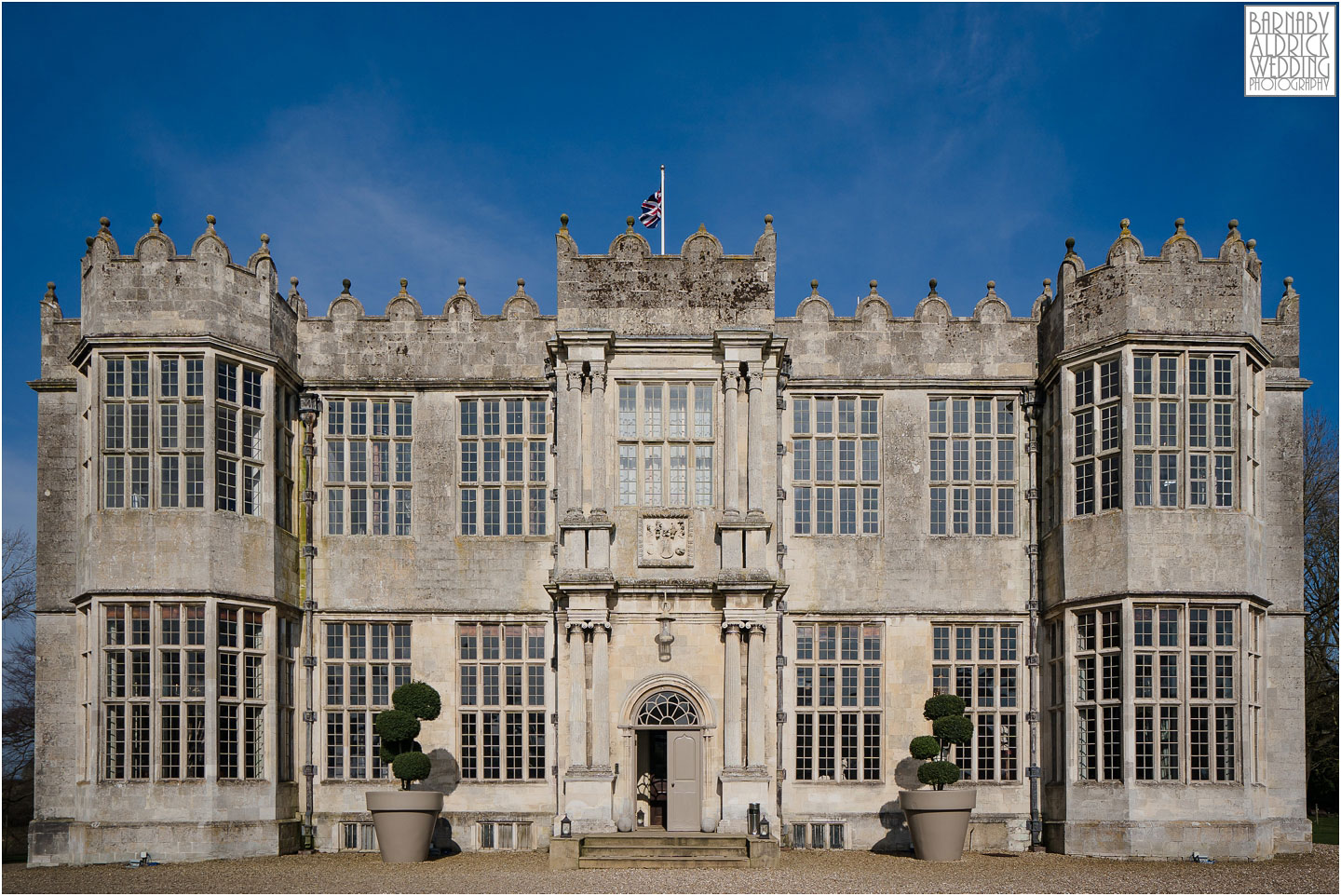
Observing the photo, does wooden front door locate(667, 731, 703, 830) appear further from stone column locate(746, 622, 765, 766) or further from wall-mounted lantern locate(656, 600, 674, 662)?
wall-mounted lantern locate(656, 600, 674, 662)

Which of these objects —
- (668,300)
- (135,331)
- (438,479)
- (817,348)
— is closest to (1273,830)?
(817,348)

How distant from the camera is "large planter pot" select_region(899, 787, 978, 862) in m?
21.9

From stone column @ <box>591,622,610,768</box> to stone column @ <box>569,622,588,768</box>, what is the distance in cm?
16

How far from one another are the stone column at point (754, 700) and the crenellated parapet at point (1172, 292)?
736 cm

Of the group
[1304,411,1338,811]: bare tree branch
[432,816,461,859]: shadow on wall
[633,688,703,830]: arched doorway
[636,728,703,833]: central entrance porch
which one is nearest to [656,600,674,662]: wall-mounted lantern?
[633,688,703,830]: arched doorway

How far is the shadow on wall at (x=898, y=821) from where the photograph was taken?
78.0 ft

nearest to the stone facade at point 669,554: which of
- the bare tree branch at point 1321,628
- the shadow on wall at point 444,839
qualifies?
the shadow on wall at point 444,839

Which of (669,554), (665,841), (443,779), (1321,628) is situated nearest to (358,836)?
(443,779)

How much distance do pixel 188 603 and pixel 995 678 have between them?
1362 centimetres

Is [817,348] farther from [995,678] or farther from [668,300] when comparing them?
[995,678]

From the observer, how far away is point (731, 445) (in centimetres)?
2350

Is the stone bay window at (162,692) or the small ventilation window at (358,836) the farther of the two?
the small ventilation window at (358,836)

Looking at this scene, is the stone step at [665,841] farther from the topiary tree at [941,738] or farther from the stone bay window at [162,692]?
the stone bay window at [162,692]

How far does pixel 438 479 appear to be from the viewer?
24.8 metres
